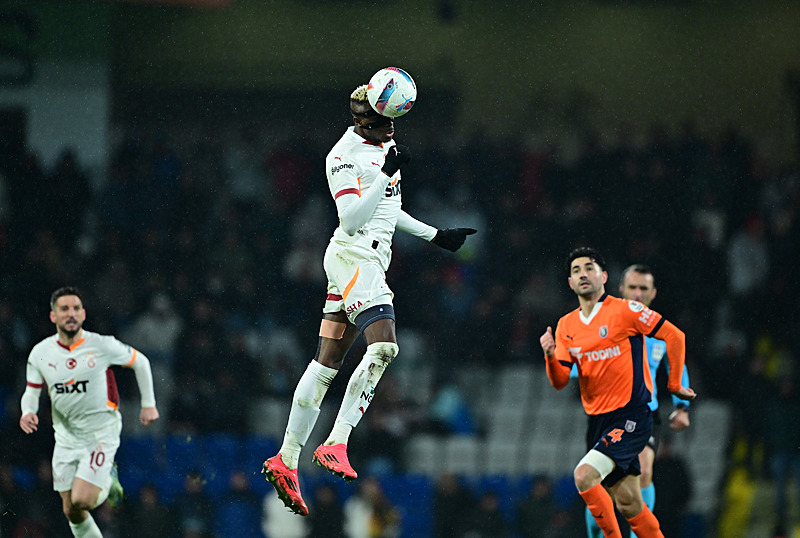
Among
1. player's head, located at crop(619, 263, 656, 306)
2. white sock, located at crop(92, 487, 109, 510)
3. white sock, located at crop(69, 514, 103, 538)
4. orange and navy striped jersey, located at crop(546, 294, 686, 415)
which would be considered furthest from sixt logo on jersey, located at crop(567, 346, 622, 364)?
white sock, located at crop(69, 514, 103, 538)

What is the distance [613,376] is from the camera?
6246 millimetres

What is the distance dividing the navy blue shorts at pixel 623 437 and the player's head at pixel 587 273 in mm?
737

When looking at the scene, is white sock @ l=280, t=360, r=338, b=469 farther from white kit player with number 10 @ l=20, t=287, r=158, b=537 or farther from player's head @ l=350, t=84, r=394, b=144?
white kit player with number 10 @ l=20, t=287, r=158, b=537

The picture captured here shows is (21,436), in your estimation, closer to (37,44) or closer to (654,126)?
(37,44)

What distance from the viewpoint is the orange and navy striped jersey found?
242 inches

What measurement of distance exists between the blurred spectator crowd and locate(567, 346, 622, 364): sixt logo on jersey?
4.37 metres

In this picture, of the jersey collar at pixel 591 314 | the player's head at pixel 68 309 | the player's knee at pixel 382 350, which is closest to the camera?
the player's knee at pixel 382 350

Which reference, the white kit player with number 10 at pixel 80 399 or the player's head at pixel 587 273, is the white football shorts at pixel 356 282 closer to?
the player's head at pixel 587 273

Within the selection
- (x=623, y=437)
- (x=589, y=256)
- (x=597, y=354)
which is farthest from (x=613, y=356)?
(x=589, y=256)

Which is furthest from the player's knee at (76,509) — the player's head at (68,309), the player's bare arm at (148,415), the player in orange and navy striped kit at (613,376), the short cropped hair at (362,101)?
the short cropped hair at (362,101)

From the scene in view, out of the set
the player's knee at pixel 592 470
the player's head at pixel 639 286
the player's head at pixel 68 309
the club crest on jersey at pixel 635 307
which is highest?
Result: the player's head at pixel 639 286

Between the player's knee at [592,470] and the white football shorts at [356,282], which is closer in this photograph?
the white football shorts at [356,282]

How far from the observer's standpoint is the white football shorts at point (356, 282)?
16.7ft

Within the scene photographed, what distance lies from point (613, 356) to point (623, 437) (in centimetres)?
48
